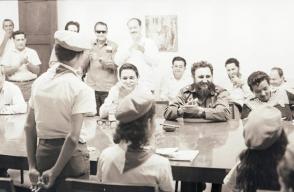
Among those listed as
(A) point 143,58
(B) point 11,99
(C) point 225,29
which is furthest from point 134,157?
(C) point 225,29

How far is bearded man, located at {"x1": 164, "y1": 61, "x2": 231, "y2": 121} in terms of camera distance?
4.07 m

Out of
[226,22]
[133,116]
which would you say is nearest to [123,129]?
[133,116]

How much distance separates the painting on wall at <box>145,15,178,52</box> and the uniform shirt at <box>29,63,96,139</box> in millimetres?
4756

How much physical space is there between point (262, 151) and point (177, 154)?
798mm

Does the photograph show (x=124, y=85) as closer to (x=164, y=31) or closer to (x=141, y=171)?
(x=141, y=171)

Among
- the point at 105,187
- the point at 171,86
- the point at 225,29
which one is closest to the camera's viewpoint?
the point at 105,187

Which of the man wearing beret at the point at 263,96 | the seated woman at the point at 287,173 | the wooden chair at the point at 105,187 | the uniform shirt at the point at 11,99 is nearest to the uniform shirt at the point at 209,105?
the man wearing beret at the point at 263,96

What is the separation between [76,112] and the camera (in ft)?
7.82

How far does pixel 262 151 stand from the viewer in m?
2.09

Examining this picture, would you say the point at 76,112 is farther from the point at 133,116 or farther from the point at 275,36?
the point at 275,36

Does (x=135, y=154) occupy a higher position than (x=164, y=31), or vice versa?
(x=164, y=31)

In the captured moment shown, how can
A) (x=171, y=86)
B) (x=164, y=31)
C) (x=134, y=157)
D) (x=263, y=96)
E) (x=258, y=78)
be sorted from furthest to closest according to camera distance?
(x=164, y=31), (x=171, y=86), (x=263, y=96), (x=258, y=78), (x=134, y=157)

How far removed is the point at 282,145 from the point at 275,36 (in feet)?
16.4

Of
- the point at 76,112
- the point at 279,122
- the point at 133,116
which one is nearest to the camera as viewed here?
the point at 279,122
